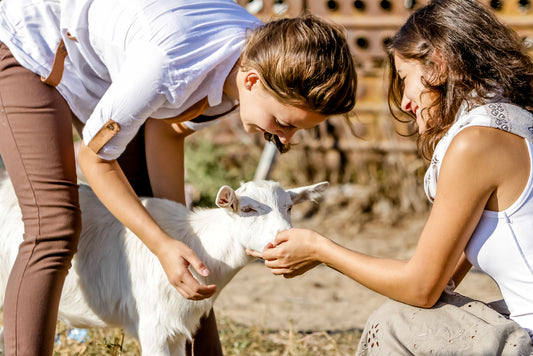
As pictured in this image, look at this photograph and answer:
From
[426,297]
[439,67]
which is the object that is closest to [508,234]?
[426,297]

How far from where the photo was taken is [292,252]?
8.38 ft

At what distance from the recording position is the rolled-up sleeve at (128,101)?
8.04 ft

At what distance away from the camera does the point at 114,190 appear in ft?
8.45

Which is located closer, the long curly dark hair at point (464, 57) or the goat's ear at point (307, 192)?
the long curly dark hair at point (464, 57)

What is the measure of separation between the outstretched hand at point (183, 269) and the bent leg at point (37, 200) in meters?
0.40

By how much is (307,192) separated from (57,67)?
109cm

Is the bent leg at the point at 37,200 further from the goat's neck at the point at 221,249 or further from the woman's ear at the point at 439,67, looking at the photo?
the woman's ear at the point at 439,67

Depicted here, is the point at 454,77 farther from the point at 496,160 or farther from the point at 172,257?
the point at 172,257

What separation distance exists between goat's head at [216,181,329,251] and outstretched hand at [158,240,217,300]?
0.91ft

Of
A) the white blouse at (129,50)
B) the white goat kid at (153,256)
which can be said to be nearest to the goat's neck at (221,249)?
the white goat kid at (153,256)

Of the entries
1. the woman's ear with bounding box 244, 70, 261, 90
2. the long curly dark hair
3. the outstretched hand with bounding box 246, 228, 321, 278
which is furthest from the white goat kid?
the long curly dark hair

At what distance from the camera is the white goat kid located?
2.82 m

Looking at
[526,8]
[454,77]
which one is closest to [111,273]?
[454,77]

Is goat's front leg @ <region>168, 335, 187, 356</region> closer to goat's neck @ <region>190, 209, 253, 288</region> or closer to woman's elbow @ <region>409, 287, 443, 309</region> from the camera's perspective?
goat's neck @ <region>190, 209, 253, 288</region>
